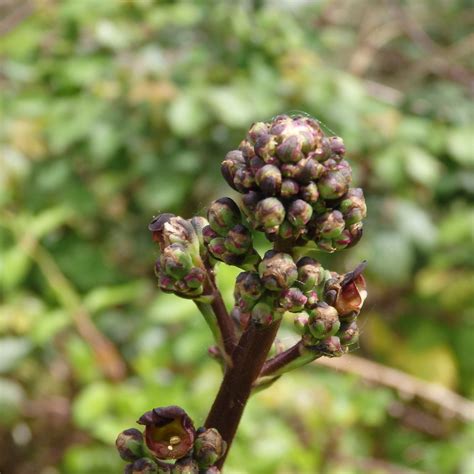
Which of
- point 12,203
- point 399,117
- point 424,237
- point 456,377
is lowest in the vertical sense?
point 456,377

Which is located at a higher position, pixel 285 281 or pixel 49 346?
pixel 285 281

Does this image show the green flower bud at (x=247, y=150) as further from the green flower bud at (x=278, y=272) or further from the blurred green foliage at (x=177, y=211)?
the blurred green foliage at (x=177, y=211)

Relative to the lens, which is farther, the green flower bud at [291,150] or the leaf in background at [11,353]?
the leaf in background at [11,353]

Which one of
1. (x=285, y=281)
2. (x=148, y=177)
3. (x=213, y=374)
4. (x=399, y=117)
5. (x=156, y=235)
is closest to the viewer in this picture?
(x=285, y=281)

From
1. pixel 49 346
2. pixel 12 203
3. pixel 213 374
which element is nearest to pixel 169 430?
pixel 213 374

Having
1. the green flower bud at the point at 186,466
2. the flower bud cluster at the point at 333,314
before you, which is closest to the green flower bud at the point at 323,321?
the flower bud cluster at the point at 333,314

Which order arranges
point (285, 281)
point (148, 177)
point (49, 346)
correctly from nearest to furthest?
point (285, 281), point (49, 346), point (148, 177)

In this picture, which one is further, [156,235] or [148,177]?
[148,177]

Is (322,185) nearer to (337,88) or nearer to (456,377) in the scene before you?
(337,88)

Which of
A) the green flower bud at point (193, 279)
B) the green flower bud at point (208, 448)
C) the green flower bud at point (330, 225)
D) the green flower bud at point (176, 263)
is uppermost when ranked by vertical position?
the green flower bud at point (330, 225)
